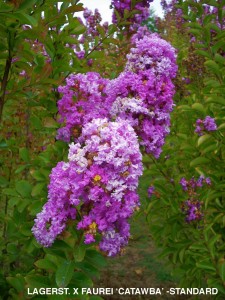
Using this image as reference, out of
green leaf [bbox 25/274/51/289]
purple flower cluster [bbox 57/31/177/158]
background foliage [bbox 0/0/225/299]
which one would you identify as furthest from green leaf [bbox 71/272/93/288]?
purple flower cluster [bbox 57/31/177/158]

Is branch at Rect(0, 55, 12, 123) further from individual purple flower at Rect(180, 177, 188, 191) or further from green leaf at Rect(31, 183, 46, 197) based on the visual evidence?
individual purple flower at Rect(180, 177, 188, 191)

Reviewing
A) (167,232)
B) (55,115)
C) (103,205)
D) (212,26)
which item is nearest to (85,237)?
(103,205)

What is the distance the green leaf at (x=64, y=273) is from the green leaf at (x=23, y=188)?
2.48 feet

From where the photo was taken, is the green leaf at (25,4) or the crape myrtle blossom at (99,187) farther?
the crape myrtle blossom at (99,187)

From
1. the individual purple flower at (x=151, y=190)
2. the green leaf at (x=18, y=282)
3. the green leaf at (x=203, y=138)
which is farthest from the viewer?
the individual purple flower at (x=151, y=190)

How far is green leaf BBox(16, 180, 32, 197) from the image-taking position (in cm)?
227

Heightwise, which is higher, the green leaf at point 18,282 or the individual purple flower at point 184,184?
the individual purple flower at point 184,184

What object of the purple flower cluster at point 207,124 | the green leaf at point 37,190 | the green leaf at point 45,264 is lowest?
the green leaf at point 45,264

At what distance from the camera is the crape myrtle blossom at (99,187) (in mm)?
1522

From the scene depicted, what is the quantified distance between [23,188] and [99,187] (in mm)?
911

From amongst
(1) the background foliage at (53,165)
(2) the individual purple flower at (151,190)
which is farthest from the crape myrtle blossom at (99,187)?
(2) the individual purple flower at (151,190)

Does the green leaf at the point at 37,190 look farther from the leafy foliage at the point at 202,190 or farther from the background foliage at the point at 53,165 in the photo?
the leafy foliage at the point at 202,190

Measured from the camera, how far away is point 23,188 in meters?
2.30

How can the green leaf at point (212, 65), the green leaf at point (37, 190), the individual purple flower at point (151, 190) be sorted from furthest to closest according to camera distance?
the individual purple flower at point (151, 190) → the green leaf at point (212, 65) → the green leaf at point (37, 190)
